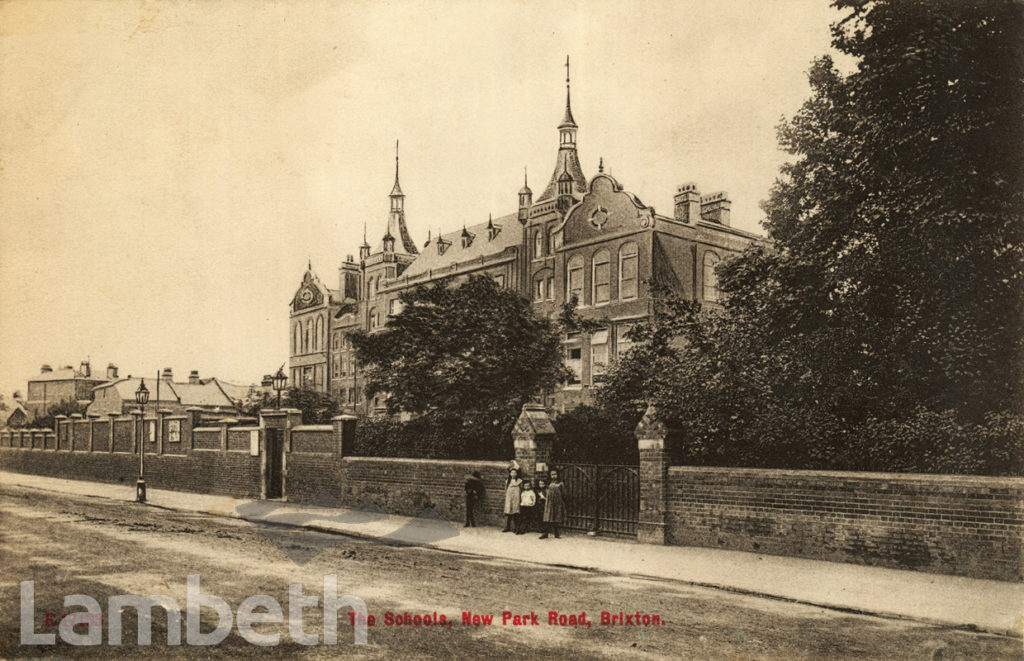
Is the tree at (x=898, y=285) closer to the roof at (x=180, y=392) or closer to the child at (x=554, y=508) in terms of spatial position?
the child at (x=554, y=508)

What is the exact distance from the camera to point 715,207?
1599 inches

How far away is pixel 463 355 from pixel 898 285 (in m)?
11.7

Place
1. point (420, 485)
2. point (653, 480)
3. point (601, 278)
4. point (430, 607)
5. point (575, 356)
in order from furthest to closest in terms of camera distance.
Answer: point (575, 356)
point (601, 278)
point (420, 485)
point (653, 480)
point (430, 607)

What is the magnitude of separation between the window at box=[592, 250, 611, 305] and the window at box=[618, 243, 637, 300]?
2.55 feet

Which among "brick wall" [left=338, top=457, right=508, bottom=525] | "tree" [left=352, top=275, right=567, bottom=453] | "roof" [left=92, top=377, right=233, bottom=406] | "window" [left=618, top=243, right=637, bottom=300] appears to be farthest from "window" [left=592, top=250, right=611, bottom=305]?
"roof" [left=92, top=377, right=233, bottom=406]

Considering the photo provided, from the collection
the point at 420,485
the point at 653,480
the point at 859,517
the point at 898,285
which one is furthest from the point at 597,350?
the point at 859,517

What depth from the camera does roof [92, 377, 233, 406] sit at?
262ft

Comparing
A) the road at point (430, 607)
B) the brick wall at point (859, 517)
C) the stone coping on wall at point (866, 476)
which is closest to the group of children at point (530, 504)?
the brick wall at point (859, 517)

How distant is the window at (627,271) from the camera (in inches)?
1501

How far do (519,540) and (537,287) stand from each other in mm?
33630

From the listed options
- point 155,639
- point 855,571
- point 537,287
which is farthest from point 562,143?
point 155,639

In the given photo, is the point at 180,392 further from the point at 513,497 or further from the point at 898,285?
the point at 898,285

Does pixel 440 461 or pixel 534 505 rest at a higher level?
pixel 440 461

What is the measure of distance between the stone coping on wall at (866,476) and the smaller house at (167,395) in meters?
70.6
